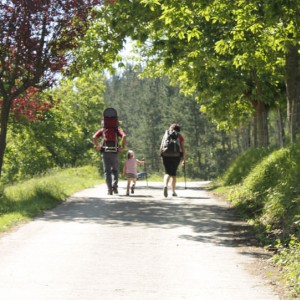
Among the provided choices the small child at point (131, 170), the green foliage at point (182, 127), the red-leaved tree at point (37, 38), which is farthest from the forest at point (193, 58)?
the green foliage at point (182, 127)

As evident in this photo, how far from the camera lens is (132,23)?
38.0 feet

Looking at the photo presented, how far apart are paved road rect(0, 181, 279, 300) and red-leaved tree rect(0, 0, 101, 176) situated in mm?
3798

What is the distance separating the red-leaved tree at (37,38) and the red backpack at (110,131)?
1.89 m

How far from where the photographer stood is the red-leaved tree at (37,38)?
1226cm

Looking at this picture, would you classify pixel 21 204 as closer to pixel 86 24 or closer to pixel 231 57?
pixel 86 24

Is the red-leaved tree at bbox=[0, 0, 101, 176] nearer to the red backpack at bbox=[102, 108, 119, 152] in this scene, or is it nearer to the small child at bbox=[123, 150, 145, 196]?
the red backpack at bbox=[102, 108, 119, 152]

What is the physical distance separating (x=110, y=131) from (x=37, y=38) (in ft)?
10.6

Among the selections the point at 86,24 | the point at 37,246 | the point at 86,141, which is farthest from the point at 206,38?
the point at 86,141

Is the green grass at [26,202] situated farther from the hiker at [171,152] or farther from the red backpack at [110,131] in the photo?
the hiker at [171,152]

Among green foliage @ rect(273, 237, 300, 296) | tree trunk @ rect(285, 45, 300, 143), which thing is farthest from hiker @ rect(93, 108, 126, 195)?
green foliage @ rect(273, 237, 300, 296)

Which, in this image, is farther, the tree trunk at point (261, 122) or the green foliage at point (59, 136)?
the tree trunk at point (261, 122)

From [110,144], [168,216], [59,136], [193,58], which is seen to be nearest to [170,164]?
[110,144]

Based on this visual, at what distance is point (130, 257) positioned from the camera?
265 inches

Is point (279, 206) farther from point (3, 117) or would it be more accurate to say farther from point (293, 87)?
point (3, 117)
